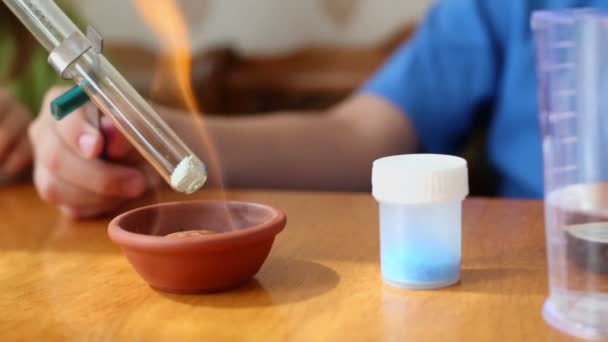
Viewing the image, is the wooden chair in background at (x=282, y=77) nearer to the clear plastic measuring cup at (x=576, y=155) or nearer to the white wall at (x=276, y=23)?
the white wall at (x=276, y=23)

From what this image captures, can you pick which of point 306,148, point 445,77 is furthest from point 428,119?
point 306,148

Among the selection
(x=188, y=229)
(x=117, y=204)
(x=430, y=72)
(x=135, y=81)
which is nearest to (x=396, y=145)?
(x=430, y=72)

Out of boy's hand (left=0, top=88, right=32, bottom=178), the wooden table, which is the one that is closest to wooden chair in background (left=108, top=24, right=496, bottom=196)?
boy's hand (left=0, top=88, right=32, bottom=178)

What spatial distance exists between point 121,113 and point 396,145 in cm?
66

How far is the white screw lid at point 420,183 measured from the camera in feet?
1.62

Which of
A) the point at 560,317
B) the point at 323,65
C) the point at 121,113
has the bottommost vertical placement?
the point at 323,65

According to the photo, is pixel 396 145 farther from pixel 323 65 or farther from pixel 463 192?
pixel 323 65

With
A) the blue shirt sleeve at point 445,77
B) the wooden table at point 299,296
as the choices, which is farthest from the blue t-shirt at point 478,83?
the wooden table at point 299,296

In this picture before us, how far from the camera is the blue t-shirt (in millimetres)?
1028

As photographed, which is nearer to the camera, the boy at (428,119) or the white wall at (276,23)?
the boy at (428,119)

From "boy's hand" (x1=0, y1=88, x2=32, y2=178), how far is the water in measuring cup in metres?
0.68

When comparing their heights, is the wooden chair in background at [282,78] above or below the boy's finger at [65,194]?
below

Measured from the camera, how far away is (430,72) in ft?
3.70

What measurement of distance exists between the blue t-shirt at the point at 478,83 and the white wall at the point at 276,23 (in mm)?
654
